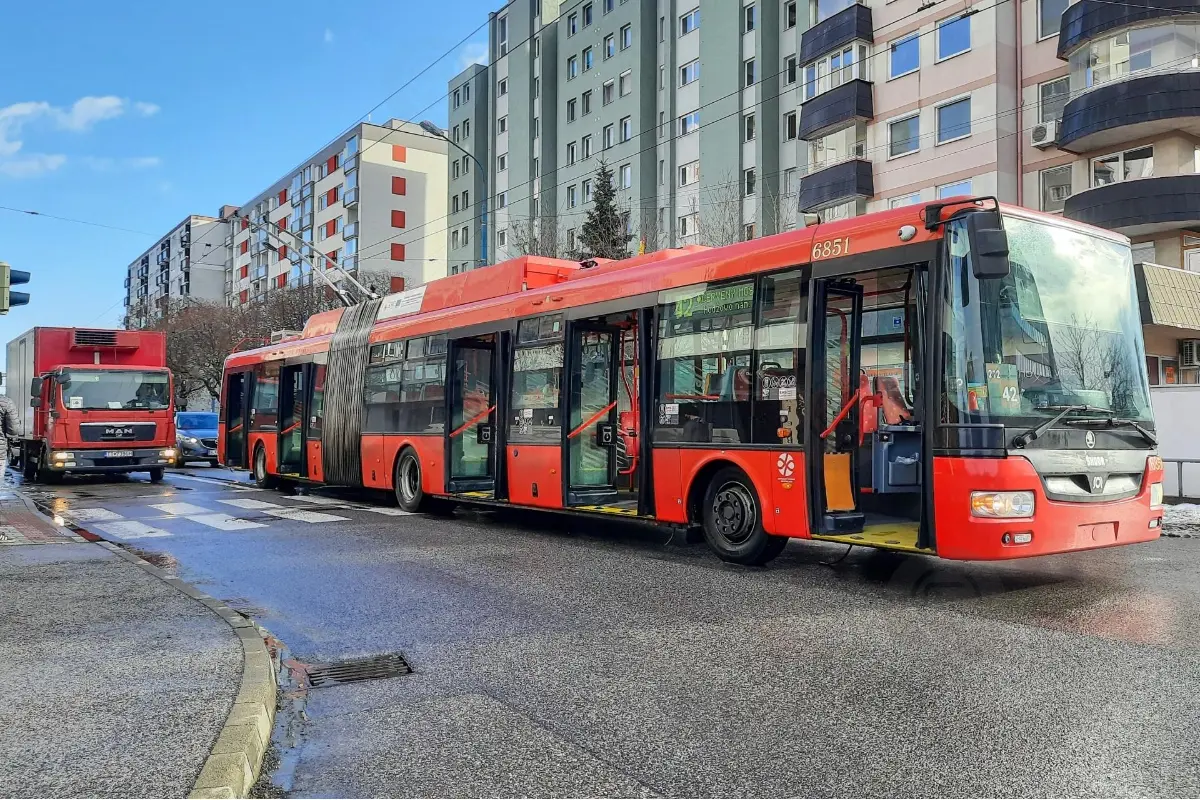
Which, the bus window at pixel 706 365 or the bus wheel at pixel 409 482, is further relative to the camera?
the bus wheel at pixel 409 482

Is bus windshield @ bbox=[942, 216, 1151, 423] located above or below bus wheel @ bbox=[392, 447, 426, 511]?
above

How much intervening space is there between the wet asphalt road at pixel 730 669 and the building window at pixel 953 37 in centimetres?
2182

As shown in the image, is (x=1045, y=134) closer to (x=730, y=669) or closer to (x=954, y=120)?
(x=954, y=120)

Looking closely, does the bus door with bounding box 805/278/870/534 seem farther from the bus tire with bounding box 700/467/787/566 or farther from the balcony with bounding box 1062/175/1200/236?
the balcony with bounding box 1062/175/1200/236

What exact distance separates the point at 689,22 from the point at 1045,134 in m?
20.1

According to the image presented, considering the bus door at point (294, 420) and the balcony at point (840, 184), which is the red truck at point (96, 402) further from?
the balcony at point (840, 184)

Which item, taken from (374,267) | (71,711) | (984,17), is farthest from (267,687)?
(374,267)

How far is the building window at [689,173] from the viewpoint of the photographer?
41031 mm

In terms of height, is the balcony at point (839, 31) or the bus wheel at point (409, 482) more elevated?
the balcony at point (839, 31)

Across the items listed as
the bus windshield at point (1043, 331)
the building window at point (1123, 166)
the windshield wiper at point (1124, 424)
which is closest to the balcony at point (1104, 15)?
the building window at point (1123, 166)

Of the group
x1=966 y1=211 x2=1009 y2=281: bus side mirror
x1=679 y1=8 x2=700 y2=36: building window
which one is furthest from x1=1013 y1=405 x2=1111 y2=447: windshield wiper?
x1=679 y1=8 x2=700 y2=36: building window

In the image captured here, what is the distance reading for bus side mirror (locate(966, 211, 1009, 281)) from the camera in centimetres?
711

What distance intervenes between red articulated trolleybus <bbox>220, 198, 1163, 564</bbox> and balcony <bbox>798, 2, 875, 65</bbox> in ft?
71.5

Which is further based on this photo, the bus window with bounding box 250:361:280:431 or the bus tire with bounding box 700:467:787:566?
the bus window with bounding box 250:361:280:431
